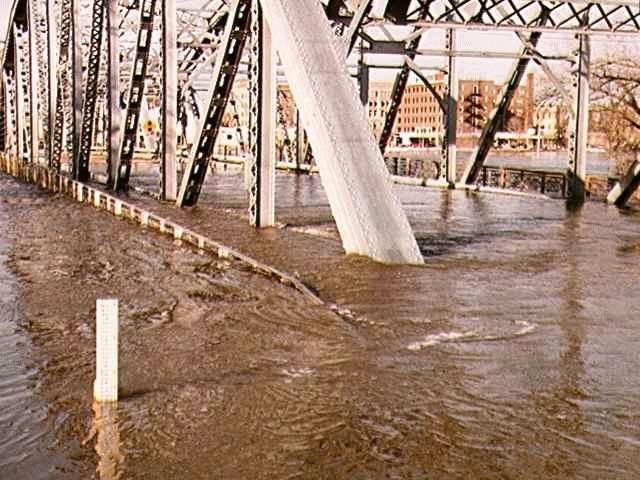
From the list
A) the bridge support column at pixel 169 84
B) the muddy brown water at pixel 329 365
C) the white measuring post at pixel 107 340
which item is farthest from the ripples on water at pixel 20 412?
the bridge support column at pixel 169 84

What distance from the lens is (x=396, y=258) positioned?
51.5 ft

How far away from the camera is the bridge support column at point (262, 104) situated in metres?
19.8

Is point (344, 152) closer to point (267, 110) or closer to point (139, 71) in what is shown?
point (267, 110)

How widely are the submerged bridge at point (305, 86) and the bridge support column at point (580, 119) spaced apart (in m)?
0.03

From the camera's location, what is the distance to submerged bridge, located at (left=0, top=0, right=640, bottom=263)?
52.3ft

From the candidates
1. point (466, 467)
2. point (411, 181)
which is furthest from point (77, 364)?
point (411, 181)

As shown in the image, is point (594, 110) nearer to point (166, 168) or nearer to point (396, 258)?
point (166, 168)

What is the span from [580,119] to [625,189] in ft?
8.30

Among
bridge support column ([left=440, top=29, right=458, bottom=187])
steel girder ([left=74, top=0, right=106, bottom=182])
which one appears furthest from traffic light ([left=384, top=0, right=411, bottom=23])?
steel girder ([left=74, top=0, right=106, bottom=182])

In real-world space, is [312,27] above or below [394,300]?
above

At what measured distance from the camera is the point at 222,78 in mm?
22266

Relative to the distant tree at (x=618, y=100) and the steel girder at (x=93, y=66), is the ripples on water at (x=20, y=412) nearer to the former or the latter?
the steel girder at (x=93, y=66)

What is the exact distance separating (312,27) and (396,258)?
15.3 ft

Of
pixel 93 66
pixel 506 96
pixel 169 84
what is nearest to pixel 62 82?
pixel 93 66
